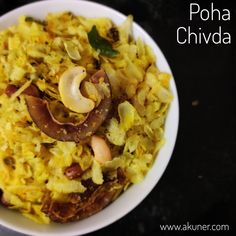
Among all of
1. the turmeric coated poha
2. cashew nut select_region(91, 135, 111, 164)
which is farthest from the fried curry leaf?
cashew nut select_region(91, 135, 111, 164)

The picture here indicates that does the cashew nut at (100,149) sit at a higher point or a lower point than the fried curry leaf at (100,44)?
lower

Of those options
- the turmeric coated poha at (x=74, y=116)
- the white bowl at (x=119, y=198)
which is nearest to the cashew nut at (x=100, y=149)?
the turmeric coated poha at (x=74, y=116)

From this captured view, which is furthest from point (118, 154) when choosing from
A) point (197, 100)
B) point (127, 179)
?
point (197, 100)

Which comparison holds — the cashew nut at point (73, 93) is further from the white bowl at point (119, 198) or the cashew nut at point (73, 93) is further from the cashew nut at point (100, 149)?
the white bowl at point (119, 198)

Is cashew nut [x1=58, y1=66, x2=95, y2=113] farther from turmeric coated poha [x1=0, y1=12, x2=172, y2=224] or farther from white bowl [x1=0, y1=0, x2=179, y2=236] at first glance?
white bowl [x1=0, y1=0, x2=179, y2=236]

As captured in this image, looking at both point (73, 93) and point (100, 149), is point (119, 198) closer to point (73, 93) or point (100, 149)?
point (100, 149)
